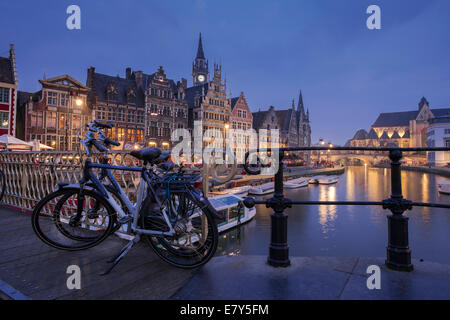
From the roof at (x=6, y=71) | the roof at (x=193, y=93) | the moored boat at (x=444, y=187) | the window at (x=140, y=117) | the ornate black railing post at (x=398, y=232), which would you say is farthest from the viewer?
the roof at (x=193, y=93)

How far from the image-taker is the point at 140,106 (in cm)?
4050

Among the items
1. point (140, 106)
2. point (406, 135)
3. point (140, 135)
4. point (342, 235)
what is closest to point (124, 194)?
point (342, 235)

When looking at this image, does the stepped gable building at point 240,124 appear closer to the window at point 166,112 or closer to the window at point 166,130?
the window at point 166,112

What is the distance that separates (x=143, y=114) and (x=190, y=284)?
40740mm

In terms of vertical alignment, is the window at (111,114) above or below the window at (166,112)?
below

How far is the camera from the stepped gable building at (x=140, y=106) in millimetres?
37656

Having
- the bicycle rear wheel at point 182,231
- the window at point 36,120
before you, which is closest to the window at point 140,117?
the window at point 36,120

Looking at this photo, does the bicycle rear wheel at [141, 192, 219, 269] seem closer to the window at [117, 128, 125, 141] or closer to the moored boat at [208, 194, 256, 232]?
the moored boat at [208, 194, 256, 232]

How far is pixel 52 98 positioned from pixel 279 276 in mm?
37286

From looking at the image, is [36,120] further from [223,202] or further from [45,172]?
[45,172]

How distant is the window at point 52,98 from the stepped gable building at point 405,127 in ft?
363

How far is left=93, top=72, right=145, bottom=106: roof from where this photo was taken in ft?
123

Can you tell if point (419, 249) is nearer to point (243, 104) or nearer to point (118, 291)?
point (118, 291)

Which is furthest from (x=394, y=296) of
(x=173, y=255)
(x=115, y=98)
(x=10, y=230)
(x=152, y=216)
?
(x=115, y=98)
